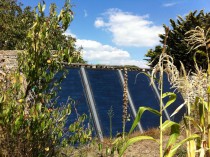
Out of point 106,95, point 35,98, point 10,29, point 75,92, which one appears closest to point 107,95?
point 106,95

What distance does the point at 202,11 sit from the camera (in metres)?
35.2

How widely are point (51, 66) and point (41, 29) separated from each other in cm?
59

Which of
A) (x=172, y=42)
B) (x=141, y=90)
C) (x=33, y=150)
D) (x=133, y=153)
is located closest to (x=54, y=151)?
(x=33, y=150)

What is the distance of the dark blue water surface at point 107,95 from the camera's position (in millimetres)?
10921

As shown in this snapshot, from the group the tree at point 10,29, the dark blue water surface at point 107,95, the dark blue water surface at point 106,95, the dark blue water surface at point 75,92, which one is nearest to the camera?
the dark blue water surface at point 75,92

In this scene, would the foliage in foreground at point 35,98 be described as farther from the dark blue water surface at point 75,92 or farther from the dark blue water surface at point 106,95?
the dark blue water surface at point 75,92

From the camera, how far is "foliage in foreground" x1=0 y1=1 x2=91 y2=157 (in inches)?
194

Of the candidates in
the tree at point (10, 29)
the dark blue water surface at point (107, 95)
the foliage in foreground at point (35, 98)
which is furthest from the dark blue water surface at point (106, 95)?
the tree at point (10, 29)

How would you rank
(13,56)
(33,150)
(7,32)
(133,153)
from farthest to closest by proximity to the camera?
1. (7,32)
2. (13,56)
3. (133,153)
4. (33,150)

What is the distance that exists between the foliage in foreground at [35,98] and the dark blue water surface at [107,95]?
4913mm

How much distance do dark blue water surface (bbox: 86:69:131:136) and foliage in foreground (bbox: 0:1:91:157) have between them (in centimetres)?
491

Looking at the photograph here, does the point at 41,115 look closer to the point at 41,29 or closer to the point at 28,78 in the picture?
the point at 28,78

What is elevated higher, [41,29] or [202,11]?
[202,11]

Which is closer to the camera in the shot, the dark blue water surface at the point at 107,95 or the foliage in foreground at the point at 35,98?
the foliage in foreground at the point at 35,98
